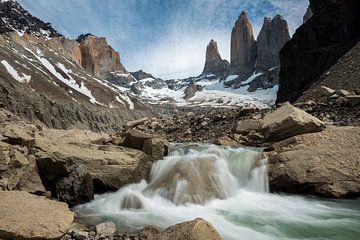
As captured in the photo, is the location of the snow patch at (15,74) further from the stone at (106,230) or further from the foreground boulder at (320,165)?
the stone at (106,230)

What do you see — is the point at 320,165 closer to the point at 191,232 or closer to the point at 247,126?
the point at 247,126

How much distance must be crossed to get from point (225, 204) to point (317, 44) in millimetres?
43508

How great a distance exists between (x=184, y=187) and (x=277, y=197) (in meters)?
3.48

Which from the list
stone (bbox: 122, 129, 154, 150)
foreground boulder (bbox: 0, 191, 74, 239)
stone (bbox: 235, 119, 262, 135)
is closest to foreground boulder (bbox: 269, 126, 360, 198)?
stone (bbox: 235, 119, 262, 135)

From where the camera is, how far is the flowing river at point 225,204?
975 centimetres

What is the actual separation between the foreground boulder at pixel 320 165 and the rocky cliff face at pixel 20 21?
532ft

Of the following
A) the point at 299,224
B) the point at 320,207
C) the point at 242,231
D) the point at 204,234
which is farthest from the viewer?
the point at 320,207

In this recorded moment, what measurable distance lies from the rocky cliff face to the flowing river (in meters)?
160

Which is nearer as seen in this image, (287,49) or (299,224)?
(299,224)

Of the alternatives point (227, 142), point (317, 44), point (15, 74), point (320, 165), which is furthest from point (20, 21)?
point (320, 165)

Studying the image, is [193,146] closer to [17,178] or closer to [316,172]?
[316,172]

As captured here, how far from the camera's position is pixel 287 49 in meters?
53.4

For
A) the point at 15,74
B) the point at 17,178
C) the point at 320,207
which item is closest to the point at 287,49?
the point at 320,207

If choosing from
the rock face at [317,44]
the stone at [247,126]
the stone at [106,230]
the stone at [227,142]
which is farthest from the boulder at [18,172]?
the rock face at [317,44]
